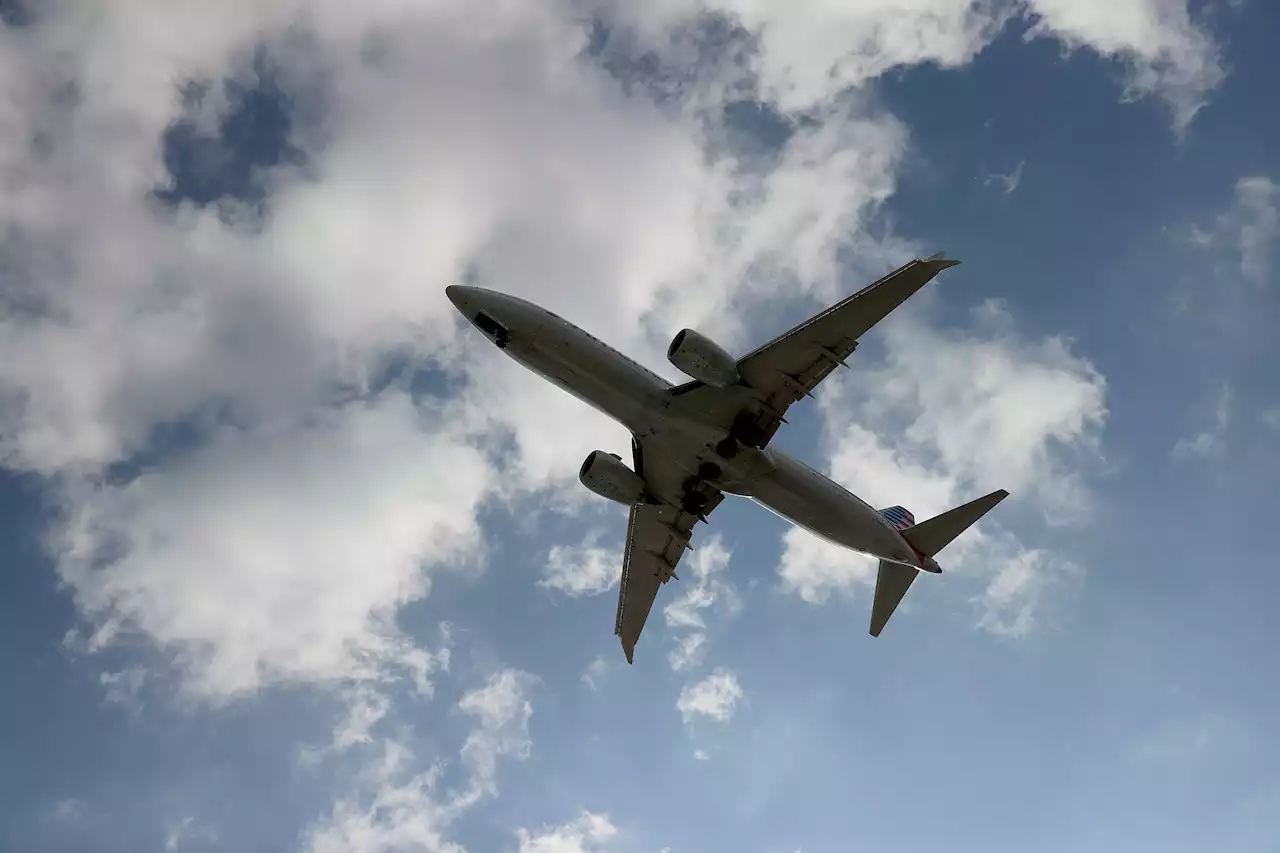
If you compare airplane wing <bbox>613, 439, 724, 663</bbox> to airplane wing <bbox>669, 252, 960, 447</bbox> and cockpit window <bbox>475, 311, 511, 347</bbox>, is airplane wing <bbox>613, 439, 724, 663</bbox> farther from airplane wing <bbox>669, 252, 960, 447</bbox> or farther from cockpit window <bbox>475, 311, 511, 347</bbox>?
cockpit window <bbox>475, 311, 511, 347</bbox>

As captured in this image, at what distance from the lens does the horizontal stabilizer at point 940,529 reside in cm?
4609

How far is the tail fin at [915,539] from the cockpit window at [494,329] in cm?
2225

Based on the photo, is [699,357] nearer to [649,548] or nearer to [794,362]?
[794,362]

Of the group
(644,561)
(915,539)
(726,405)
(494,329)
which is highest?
(494,329)

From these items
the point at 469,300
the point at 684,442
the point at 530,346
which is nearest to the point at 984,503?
the point at 684,442

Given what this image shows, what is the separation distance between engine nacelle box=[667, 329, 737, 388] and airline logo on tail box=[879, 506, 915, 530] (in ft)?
44.0

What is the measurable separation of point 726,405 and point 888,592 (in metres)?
15.6

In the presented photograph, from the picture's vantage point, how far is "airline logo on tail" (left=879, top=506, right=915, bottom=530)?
Answer: 155 feet

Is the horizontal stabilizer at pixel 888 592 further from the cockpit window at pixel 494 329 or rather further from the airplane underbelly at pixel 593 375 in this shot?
the cockpit window at pixel 494 329


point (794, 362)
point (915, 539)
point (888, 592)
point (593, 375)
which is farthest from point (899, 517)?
point (593, 375)

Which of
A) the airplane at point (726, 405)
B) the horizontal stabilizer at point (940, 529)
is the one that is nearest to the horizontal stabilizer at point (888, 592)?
the airplane at point (726, 405)

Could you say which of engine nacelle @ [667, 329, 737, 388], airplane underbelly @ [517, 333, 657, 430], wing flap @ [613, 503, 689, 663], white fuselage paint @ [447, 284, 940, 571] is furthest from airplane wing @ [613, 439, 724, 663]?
engine nacelle @ [667, 329, 737, 388]

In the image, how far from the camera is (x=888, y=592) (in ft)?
161

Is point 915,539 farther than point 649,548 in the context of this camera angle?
No
